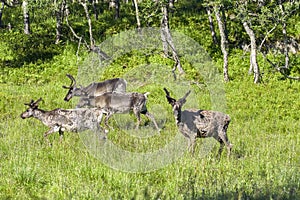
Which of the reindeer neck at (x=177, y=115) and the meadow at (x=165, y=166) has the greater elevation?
the reindeer neck at (x=177, y=115)

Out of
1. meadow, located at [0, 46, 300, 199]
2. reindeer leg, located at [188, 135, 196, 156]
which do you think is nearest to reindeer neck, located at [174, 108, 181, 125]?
reindeer leg, located at [188, 135, 196, 156]

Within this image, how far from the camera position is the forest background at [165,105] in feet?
24.8

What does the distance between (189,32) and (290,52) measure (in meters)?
6.42

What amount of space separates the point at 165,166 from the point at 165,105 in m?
8.92

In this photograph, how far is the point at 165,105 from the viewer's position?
17.7 m

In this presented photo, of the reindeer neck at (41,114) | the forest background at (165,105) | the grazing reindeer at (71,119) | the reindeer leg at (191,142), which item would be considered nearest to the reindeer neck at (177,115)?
the reindeer leg at (191,142)

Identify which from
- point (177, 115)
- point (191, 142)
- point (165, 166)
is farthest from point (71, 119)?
point (165, 166)

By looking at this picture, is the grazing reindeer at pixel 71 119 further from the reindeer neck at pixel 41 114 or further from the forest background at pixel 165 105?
the forest background at pixel 165 105

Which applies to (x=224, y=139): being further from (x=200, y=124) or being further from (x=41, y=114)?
(x=41, y=114)

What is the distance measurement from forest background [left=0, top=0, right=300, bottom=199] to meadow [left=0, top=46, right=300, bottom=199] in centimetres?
3

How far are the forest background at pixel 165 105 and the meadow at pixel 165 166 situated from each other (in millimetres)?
26

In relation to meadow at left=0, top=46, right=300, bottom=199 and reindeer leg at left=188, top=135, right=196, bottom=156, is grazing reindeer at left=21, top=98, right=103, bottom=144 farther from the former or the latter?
reindeer leg at left=188, top=135, right=196, bottom=156

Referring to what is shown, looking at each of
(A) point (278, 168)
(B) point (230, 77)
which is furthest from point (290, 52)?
(A) point (278, 168)

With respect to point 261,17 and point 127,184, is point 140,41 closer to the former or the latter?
point 261,17
